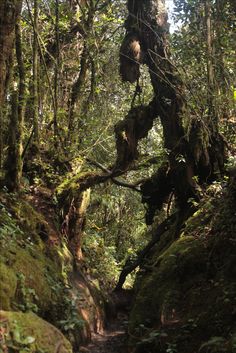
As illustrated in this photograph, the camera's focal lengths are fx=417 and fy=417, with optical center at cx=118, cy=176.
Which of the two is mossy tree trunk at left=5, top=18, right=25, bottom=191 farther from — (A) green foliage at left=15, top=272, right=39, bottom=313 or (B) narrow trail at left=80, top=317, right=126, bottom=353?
(B) narrow trail at left=80, top=317, right=126, bottom=353

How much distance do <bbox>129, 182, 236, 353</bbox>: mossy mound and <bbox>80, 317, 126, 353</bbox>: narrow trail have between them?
82 cm

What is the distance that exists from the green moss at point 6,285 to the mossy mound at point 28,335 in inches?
17.6

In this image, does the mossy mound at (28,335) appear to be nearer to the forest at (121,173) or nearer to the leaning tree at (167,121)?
the forest at (121,173)

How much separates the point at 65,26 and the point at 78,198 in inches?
194

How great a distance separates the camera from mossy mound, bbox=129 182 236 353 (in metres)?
5.84

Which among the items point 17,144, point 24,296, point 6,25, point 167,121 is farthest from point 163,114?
point 24,296

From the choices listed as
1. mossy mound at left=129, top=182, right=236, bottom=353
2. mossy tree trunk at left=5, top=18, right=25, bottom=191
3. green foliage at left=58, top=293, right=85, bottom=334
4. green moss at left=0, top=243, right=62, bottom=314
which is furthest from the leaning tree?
green foliage at left=58, top=293, right=85, bottom=334

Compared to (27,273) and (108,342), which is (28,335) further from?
(108,342)

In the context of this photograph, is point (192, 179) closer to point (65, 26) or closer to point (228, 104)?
point (228, 104)

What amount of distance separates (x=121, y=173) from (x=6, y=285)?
608 cm

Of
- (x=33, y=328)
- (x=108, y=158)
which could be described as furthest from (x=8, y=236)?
(x=108, y=158)

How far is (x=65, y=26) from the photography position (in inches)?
469

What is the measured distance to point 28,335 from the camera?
4328 millimetres

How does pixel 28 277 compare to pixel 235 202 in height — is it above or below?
below
